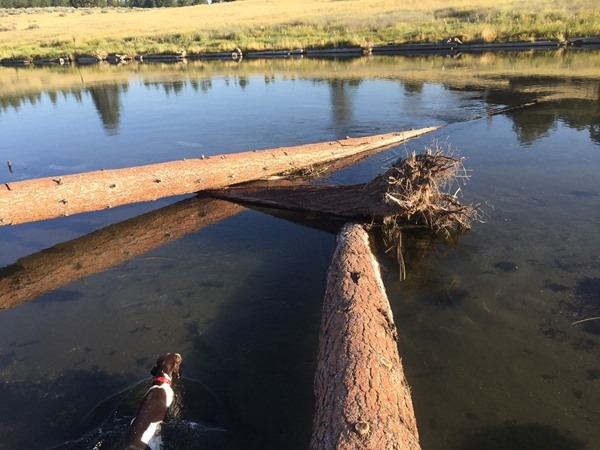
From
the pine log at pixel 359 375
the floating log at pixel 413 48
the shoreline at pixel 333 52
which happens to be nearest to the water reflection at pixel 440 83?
the floating log at pixel 413 48

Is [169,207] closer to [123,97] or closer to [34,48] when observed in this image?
[123,97]

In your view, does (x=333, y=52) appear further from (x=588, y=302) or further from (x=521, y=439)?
(x=521, y=439)

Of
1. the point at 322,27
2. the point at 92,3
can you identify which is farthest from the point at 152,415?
the point at 92,3

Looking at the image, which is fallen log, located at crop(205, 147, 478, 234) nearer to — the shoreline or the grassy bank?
the shoreline

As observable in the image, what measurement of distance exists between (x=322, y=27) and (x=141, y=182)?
48467 millimetres

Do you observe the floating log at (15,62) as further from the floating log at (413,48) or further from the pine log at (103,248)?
the pine log at (103,248)

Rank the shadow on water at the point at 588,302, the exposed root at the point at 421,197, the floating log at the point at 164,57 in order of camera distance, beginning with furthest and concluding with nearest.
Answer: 1. the floating log at the point at 164,57
2. the exposed root at the point at 421,197
3. the shadow on water at the point at 588,302

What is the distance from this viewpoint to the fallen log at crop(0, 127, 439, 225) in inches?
324

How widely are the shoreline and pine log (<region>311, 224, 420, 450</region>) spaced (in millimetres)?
34861

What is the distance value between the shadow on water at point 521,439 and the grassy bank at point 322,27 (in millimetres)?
37713

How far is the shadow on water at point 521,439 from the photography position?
167 inches

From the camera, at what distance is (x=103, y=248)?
856 cm

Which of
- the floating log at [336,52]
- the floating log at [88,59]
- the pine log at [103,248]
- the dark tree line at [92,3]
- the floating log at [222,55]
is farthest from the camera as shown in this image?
the dark tree line at [92,3]

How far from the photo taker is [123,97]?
25359mm
